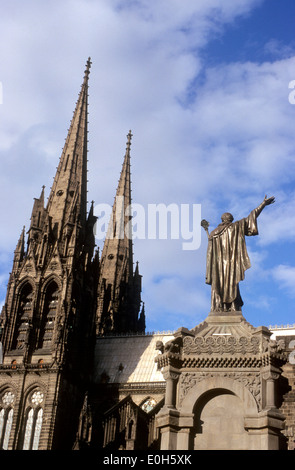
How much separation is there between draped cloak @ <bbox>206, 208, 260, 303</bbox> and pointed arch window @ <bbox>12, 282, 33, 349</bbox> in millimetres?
31905

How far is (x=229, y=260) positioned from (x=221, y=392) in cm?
399

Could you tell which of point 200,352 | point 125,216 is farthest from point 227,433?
point 125,216

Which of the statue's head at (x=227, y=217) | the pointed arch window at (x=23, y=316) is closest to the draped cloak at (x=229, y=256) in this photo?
the statue's head at (x=227, y=217)

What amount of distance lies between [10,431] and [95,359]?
38.0 feet

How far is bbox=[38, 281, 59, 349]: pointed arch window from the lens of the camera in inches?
1880

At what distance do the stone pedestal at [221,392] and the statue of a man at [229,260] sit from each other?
4.86 feet

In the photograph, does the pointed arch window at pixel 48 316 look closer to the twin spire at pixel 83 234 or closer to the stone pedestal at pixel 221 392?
the twin spire at pixel 83 234

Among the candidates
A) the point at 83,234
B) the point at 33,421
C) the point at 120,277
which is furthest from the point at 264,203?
the point at 120,277

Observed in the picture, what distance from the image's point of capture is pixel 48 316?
160ft

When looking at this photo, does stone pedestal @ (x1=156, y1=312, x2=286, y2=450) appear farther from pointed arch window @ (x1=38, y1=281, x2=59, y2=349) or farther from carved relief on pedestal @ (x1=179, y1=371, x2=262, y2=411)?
pointed arch window @ (x1=38, y1=281, x2=59, y2=349)

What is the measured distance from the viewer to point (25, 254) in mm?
Answer: 52406

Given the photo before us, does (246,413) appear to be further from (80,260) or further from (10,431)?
(80,260)
